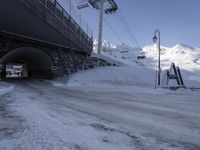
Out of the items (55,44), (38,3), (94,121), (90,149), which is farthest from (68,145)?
(55,44)

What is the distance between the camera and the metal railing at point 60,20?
19584 mm

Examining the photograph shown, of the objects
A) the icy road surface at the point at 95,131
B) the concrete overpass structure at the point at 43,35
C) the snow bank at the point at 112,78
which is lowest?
the icy road surface at the point at 95,131

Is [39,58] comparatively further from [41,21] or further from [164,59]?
[164,59]

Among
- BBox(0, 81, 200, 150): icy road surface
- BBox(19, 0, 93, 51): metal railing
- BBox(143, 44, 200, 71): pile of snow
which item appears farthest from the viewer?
BBox(143, 44, 200, 71): pile of snow

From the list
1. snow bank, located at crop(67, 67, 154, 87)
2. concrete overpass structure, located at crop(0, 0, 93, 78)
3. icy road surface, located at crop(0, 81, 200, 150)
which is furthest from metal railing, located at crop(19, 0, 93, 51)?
icy road surface, located at crop(0, 81, 200, 150)

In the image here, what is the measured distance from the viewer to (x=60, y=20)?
2525 cm

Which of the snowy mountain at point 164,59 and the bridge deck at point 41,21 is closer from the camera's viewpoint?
the bridge deck at point 41,21

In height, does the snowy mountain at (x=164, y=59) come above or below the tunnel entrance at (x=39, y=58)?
above

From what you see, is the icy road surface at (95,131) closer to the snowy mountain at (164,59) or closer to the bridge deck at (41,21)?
the bridge deck at (41,21)

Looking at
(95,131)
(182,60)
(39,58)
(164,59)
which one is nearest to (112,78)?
(39,58)

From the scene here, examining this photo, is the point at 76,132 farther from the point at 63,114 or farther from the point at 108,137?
the point at 63,114

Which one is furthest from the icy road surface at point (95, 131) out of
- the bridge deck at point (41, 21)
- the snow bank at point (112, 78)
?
the snow bank at point (112, 78)

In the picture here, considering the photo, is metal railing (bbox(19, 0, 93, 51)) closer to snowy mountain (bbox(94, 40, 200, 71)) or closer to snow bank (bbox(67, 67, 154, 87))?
snow bank (bbox(67, 67, 154, 87))

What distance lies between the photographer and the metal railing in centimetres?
1958
